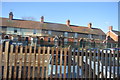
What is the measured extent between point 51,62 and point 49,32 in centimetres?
2740

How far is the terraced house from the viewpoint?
27233mm

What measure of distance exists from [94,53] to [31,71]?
4.67ft

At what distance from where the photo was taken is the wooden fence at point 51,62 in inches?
96.7

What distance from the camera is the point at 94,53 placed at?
2693 millimetres

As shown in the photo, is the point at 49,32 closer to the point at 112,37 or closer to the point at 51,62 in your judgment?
the point at 112,37

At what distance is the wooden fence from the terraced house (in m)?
23.0

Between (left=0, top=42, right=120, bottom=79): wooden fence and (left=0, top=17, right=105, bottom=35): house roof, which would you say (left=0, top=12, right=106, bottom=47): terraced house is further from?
(left=0, top=42, right=120, bottom=79): wooden fence

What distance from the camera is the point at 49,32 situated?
97.6ft

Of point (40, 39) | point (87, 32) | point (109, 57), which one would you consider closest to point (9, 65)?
point (109, 57)

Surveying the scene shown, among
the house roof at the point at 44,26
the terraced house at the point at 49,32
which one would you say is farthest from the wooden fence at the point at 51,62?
the house roof at the point at 44,26

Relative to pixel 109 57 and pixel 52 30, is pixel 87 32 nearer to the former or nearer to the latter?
pixel 52 30

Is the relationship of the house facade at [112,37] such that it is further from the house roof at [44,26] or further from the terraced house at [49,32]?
the house roof at [44,26]

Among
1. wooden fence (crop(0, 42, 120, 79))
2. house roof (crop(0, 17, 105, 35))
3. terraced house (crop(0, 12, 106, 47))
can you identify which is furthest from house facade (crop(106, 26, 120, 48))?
wooden fence (crop(0, 42, 120, 79))

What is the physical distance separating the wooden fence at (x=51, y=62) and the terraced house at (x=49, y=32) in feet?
75.4
